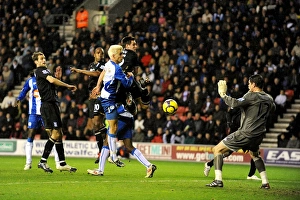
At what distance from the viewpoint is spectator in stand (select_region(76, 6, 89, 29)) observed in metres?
35.6

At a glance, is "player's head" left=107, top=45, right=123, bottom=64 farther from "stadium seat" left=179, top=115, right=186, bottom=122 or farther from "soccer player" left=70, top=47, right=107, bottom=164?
"stadium seat" left=179, top=115, right=186, bottom=122

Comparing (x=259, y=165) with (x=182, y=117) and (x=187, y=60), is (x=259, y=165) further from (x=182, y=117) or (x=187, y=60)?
(x=187, y=60)

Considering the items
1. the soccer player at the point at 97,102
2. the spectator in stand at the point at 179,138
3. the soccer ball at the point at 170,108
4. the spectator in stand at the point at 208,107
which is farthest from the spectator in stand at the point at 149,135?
the soccer ball at the point at 170,108

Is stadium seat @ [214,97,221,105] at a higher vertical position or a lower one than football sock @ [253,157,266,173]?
higher

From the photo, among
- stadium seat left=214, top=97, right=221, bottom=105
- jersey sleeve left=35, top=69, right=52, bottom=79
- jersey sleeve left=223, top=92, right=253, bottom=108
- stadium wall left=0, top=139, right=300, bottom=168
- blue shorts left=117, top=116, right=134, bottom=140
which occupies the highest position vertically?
jersey sleeve left=35, top=69, right=52, bottom=79

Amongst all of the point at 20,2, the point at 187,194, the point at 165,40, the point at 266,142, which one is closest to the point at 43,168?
the point at 187,194

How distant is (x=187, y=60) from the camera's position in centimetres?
2958

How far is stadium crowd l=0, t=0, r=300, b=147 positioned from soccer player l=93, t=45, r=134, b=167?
11641 millimetres

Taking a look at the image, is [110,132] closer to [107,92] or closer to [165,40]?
[107,92]

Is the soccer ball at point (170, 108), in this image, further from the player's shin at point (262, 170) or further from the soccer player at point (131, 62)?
the player's shin at point (262, 170)

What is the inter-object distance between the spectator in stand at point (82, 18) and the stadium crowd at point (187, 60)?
3.23ft

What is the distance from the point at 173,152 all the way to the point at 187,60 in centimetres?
514

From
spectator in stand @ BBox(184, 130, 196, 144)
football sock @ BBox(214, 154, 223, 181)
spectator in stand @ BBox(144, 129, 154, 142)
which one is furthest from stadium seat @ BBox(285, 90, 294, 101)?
football sock @ BBox(214, 154, 223, 181)

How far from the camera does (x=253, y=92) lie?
13094 mm
